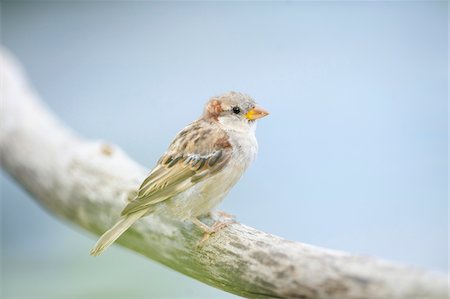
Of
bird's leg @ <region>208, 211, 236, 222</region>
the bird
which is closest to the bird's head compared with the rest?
the bird

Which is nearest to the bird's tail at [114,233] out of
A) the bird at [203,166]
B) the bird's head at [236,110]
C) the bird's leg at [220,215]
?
the bird at [203,166]

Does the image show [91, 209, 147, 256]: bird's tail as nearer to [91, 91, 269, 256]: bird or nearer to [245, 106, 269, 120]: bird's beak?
[91, 91, 269, 256]: bird

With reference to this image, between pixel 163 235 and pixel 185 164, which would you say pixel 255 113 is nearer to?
pixel 185 164

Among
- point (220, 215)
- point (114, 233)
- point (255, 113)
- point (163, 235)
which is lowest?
point (114, 233)

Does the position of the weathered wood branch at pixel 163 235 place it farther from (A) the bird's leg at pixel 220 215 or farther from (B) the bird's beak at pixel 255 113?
(B) the bird's beak at pixel 255 113

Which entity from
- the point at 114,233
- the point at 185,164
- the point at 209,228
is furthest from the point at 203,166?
the point at 114,233

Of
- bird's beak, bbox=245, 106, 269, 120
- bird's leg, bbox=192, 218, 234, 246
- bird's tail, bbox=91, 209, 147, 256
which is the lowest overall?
bird's tail, bbox=91, 209, 147, 256
